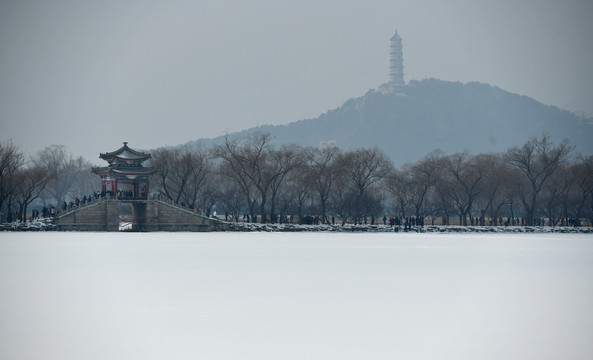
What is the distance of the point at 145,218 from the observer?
73750mm

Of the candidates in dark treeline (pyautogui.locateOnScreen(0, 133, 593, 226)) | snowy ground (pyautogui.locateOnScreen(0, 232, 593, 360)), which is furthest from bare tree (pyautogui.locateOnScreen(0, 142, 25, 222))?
snowy ground (pyautogui.locateOnScreen(0, 232, 593, 360))

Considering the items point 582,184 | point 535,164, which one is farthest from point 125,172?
point 535,164

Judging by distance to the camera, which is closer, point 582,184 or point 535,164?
point 582,184

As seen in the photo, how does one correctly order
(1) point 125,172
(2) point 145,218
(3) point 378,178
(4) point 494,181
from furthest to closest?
1. (4) point 494,181
2. (3) point 378,178
3. (1) point 125,172
4. (2) point 145,218

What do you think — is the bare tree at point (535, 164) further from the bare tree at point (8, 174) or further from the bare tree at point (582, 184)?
the bare tree at point (8, 174)

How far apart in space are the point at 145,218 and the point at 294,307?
175 ft

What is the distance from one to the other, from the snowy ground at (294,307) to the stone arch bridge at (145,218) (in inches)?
1229

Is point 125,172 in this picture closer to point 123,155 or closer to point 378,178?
point 123,155

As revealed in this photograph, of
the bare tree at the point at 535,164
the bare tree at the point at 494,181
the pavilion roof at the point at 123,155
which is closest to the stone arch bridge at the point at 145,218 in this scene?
the pavilion roof at the point at 123,155

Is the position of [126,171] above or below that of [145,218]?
above

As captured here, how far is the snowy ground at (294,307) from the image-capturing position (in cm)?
1662

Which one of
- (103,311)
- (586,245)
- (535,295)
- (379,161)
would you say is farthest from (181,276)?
(379,161)

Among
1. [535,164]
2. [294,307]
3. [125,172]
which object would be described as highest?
[535,164]

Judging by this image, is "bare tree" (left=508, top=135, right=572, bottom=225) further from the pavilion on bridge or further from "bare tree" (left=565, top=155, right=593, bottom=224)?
the pavilion on bridge
